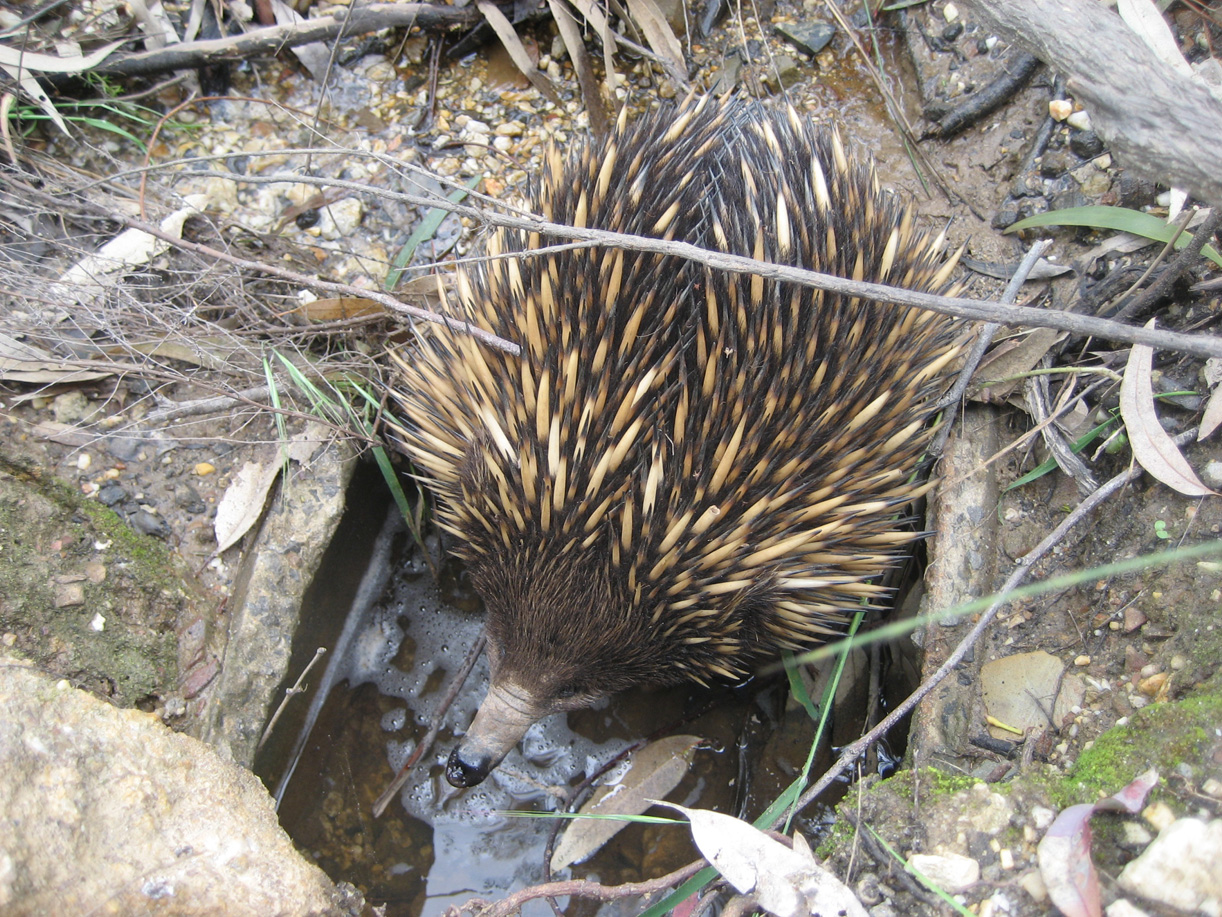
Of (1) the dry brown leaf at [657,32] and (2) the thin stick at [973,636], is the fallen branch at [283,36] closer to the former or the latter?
(1) the dry brown leaf at [657,32]

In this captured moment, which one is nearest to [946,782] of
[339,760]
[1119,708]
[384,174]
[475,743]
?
[1119,708]

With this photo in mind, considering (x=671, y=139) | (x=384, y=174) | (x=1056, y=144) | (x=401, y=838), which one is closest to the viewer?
(x=671, y=139)

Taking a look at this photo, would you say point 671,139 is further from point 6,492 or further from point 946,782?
point 6,492

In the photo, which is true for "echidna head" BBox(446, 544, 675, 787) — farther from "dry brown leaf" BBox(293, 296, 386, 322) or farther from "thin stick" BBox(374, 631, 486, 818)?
"dry brown leaf" BBox(293, 296, 386, 322)

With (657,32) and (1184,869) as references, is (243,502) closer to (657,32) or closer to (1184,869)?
(657,32)

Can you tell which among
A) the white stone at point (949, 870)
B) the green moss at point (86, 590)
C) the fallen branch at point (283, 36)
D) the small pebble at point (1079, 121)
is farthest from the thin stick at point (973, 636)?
the fallen branch at point (283, 36)

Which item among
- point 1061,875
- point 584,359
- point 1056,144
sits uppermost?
point 1056,144
